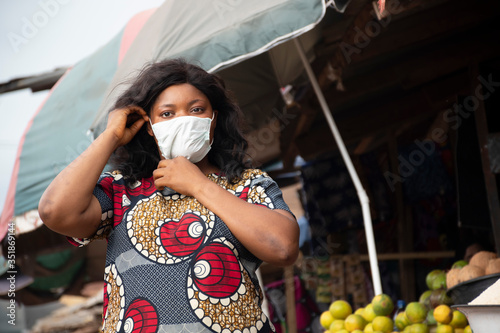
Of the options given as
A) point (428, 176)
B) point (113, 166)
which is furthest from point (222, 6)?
point (428, 176)

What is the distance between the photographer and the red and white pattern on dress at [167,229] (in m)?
1.57

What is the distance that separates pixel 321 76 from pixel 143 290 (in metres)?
2.82

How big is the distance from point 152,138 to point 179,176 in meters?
0.35

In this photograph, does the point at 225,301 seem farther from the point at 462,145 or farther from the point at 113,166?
the point at 462,145

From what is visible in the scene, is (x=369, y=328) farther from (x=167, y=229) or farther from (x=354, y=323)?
(x=167, y=229)

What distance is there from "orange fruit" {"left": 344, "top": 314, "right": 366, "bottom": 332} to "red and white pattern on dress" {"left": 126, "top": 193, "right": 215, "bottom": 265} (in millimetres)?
1821

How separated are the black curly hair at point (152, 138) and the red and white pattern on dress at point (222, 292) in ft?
0.87

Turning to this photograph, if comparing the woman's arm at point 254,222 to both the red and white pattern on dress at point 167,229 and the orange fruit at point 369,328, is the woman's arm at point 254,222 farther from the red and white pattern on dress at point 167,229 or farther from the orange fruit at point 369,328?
the orange fruit at point 369,328

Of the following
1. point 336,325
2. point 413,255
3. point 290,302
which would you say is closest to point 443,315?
point 336,325

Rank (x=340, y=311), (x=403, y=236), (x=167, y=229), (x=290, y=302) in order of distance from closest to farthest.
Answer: (x=167, y=229)
(x=340, y=311)
(x=403, y=236)
(x=290, y=302)

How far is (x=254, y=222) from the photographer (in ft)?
4.96

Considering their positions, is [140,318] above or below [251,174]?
below

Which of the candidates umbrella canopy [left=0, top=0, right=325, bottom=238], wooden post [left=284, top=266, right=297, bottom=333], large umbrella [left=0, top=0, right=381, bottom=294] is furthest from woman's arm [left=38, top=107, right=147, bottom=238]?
wooden post [left=284, top=266, right=297, bottom=333]

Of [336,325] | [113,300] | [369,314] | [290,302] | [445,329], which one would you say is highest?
[113,300]
